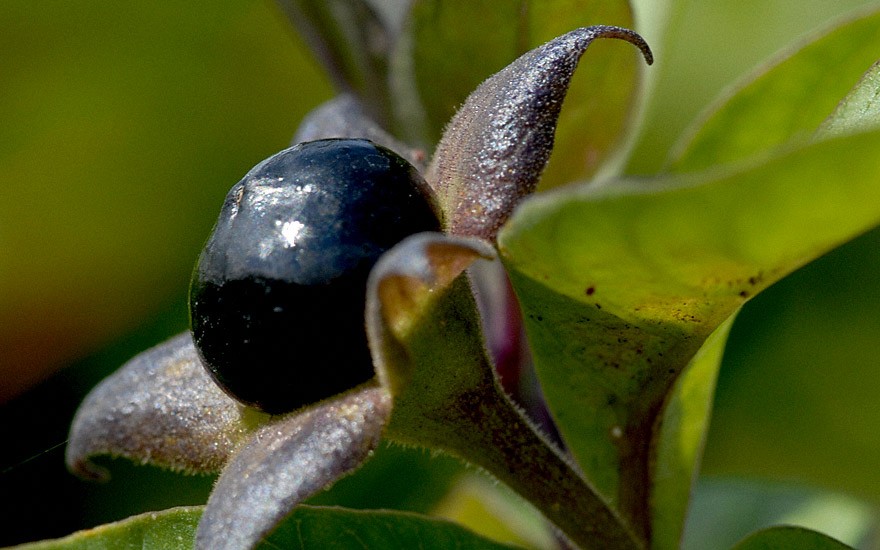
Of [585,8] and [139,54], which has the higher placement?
[139,54]

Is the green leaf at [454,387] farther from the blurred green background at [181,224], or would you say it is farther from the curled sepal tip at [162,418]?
the blurred green background at [181,224]

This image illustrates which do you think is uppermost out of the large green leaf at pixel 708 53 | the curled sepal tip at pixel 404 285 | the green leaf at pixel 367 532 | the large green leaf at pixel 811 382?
the curled sepal tip at pixel 404 285

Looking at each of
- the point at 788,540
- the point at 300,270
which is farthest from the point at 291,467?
the point at 788,540

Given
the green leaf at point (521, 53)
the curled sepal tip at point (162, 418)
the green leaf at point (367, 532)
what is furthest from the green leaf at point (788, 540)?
the green leaf at point (521, 53)

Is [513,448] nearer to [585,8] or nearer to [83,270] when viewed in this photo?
[585,8]

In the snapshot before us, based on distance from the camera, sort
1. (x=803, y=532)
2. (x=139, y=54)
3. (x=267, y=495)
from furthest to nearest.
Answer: (x=139, y=54)
(x=803, y=532)
(x=267, y=495)

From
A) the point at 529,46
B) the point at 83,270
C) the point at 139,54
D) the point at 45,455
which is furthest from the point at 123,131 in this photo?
the point at 529,46

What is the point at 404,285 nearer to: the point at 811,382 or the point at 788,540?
the point at 788,540
